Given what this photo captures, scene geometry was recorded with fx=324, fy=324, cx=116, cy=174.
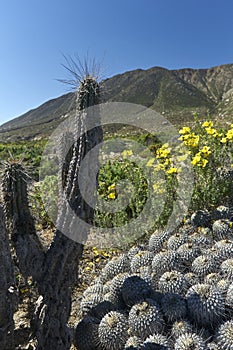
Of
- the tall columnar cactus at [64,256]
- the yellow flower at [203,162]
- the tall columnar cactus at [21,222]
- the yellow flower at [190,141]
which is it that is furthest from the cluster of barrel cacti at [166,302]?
the yellow flower at [190,141]

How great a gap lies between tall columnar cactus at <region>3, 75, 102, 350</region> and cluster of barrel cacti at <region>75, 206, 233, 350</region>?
1.06 feet

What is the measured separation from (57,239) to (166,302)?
2.94 feet

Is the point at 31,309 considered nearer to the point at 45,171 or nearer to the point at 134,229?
the point at 134,229

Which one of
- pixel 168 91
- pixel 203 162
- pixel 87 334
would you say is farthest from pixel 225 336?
pixel 168 91

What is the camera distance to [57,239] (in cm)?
229

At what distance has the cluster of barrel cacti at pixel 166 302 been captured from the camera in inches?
Result: 83.8

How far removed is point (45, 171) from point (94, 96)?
7160mm

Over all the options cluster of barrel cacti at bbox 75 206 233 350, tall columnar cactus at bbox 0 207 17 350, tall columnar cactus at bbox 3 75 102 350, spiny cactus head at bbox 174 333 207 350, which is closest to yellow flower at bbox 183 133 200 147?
cluster of barrel cacti at bbox 75 206 233 350

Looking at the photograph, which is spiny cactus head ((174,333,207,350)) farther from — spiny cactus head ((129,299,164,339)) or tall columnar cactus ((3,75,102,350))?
tall columnar cactus ((3,75,102,350))

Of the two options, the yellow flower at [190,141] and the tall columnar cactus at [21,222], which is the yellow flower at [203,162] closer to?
the yellow flower at [190,141]

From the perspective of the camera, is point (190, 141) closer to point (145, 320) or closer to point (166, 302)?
point (166, 302)

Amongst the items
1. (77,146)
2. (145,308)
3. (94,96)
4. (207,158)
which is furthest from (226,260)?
(207,158)

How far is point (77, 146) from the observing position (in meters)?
2.27

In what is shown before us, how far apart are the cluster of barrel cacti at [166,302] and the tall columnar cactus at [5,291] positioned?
72 cm
